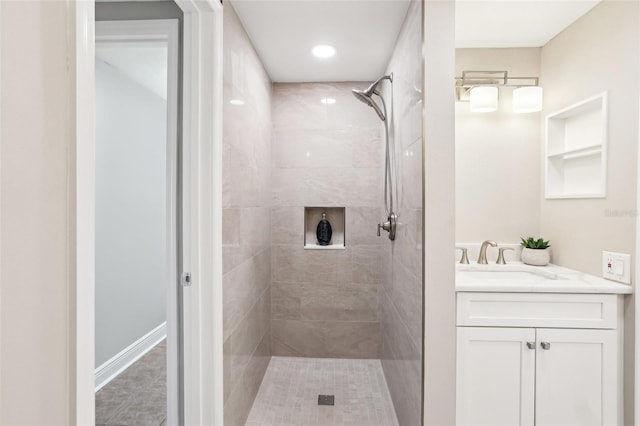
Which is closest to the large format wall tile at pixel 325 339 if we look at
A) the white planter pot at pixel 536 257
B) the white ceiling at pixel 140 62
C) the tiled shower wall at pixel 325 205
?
the tiled shower wall at pixel 325 205

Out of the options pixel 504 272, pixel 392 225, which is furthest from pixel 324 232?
pixel 504 272

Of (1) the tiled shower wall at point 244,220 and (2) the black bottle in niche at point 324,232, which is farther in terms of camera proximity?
(2) the black bottle in niche at point 324,232

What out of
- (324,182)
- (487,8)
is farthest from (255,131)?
(487,8)

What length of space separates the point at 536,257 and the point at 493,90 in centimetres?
106

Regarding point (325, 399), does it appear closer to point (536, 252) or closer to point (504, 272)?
point (504, 272)

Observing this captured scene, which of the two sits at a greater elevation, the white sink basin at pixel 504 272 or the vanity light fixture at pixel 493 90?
the vanity light fixture at pixel 493 90

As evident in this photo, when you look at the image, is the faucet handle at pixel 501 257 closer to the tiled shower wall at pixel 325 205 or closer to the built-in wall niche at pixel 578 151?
the built-in wall niche at pixel 578 151

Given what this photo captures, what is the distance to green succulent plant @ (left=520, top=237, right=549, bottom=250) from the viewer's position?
2172 millimetres

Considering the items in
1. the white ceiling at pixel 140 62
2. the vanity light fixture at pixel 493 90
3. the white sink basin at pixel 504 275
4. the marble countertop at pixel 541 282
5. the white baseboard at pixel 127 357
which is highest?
the white ceiling at pixel 140 62

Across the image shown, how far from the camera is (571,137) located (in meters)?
2.15

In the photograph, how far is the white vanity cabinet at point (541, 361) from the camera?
162 centimetres

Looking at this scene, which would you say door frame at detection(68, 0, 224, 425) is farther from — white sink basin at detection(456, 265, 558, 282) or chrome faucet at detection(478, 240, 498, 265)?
chrome faucet at detection(478, 240, 498, 265)

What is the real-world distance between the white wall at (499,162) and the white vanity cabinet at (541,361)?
2.46ft

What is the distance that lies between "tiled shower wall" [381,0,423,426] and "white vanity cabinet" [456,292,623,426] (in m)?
0.21
